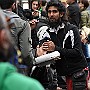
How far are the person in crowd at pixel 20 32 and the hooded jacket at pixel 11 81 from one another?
9.62ft

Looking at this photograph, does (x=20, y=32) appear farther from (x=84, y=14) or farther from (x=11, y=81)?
(x=84, y=14)

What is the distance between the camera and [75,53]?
6039mm

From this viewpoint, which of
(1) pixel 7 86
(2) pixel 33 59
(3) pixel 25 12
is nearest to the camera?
(1) pixel 7 86

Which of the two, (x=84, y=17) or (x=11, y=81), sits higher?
(x=11, y=81)

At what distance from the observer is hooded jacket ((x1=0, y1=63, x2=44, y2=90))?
1.95 meters

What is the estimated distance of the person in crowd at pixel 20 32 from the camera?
5.01 meters

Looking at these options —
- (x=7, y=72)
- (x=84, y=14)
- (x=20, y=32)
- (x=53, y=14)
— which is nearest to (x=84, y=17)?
(x=84, y=14)

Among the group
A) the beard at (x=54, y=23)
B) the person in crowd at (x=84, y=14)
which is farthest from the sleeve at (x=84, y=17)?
the beard at (x=54, y=23)

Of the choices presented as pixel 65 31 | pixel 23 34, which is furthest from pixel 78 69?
pixel 23 34

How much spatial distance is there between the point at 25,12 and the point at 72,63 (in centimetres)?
406

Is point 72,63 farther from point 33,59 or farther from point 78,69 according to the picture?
point 33,59

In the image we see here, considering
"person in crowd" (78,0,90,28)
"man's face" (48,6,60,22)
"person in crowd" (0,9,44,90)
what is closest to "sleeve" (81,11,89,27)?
"person in crowd" (78,0,90,28)

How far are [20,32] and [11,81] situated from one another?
3.16m

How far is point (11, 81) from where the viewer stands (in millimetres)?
1970
